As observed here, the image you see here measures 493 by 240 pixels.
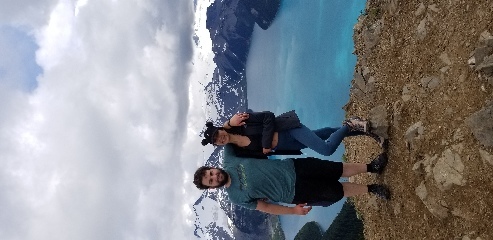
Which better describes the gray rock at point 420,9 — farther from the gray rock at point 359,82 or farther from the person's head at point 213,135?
the person's head at point 213,135

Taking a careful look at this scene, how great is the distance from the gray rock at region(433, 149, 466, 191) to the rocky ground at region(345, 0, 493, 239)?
1cm

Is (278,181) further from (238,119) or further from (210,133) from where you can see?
(210,133)

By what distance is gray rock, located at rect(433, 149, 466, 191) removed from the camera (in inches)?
213

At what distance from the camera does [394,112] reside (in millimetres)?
7242

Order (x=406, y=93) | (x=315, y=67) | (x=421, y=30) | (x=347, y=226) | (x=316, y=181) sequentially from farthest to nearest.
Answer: (x=315, y=67) → (x=347, y=226) → (x=406, y=93) → (x=421, y=30) → (x=316, y=181)

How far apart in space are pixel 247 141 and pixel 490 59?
340cm

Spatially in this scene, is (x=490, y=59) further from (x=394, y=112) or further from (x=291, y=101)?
(x=291, y=101)

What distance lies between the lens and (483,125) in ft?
16.1

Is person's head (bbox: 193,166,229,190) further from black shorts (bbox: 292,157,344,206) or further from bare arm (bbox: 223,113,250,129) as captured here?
black shorts (bbox: 292,157,344,206)

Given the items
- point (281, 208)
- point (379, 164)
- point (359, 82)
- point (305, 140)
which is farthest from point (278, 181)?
point (359, 82)

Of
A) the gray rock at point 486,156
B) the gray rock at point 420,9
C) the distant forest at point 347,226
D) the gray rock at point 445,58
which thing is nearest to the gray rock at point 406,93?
the gray rock at point 445,58

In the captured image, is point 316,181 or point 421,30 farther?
point 421,30

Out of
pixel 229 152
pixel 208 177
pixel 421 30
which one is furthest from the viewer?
pixel 421 30

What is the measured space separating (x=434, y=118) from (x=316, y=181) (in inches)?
78.9
